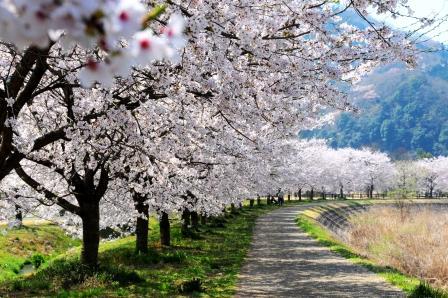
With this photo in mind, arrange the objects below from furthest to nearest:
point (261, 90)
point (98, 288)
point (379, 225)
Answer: point (379, 225) < point (98, 288) < point (261, 90)

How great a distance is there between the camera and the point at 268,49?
7.55m

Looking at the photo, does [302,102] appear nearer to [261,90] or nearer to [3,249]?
[261,90]

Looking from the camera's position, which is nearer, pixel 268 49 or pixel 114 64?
pixel 114 64

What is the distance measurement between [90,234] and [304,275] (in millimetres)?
7157

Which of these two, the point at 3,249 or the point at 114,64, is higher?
the point at 114,64

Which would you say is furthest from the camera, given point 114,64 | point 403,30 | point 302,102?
point 302,102

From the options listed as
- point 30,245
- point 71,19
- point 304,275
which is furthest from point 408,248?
point 71,19

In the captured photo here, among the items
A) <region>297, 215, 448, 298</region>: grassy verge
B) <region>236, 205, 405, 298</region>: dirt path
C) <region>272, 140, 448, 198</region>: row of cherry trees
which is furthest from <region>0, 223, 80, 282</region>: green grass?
<region>272, 140, 448, 198</region>: row of cherry trees

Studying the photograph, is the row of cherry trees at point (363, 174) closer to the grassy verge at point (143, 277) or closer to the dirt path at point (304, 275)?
the dirt path at point (304, 275)

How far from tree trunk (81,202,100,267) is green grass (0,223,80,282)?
9.41 meters

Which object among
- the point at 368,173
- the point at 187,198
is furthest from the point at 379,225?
the point at 368,173

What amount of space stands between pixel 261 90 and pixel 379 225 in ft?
102

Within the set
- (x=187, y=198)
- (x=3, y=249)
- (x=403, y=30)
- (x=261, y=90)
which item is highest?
(x=403, y=30)

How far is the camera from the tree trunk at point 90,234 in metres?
15.0
